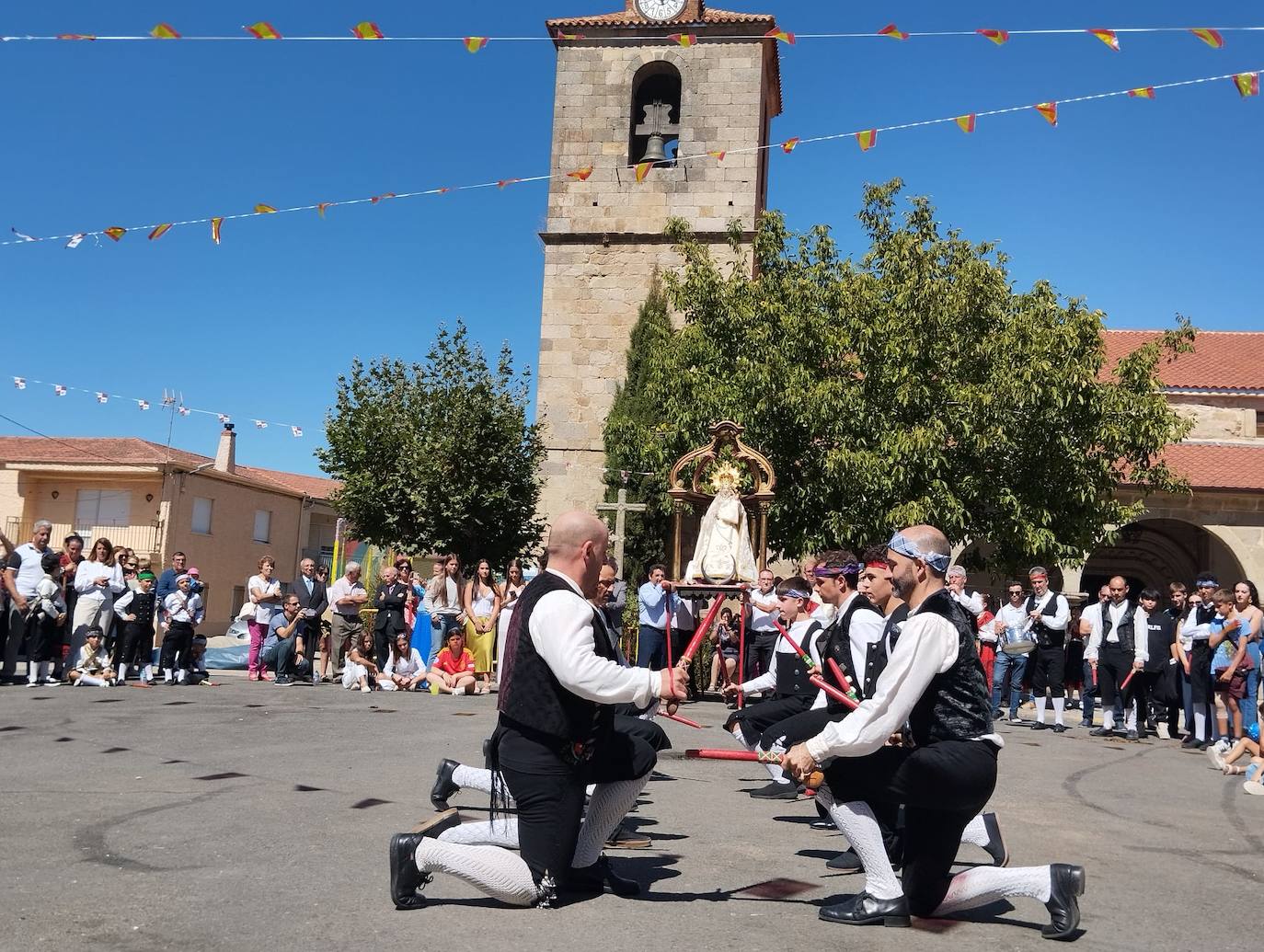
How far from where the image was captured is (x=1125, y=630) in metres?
14.1

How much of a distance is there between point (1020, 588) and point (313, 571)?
9777 mm

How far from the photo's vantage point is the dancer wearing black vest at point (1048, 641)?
14.3 m

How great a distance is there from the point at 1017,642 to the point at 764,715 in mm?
8076

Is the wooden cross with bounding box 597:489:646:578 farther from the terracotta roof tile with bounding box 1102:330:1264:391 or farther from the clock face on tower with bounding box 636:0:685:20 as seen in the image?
the terracotta roof tile with bounding box 1102:330:1264:391

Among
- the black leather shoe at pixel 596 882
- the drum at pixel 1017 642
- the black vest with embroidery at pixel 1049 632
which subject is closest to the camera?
the black leather shoe at pixel 596 882

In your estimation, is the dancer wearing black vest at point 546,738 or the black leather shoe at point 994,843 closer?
the dancer wearing black vest at point 546,738

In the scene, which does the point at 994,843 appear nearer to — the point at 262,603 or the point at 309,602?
the point at 309,602

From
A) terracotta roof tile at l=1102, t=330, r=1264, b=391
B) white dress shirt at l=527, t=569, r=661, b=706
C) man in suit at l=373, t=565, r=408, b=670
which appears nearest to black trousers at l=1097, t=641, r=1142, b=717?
man in suit at l=373, t=565, r=408, b=670

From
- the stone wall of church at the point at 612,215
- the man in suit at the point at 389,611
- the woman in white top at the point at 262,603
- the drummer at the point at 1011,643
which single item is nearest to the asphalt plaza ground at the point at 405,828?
the drummer at the point at 1011,643

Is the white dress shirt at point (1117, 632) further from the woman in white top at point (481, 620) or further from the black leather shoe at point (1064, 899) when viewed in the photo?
the black leather shoe at point (1064, 899)

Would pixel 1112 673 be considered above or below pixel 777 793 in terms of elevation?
above

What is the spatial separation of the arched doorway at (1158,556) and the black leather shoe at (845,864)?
25.8 meters

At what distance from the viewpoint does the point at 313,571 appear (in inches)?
663

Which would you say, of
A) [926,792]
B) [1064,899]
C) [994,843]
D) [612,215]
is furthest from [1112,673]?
[612,215]
